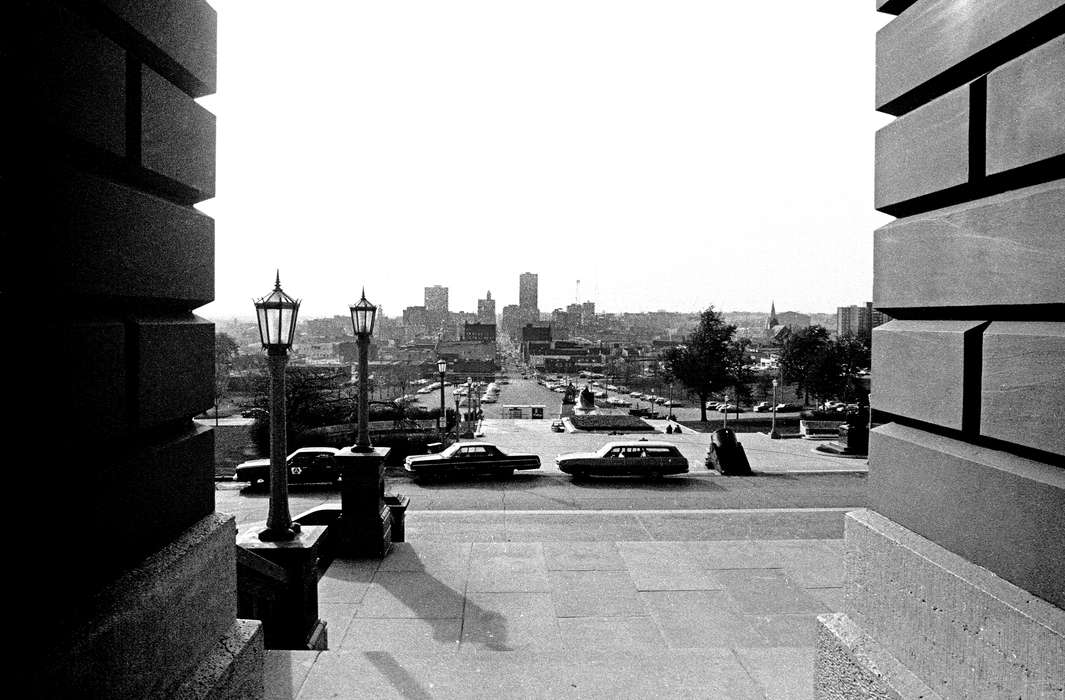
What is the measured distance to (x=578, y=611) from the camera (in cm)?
773

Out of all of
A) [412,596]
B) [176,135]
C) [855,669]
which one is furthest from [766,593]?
[176,135]

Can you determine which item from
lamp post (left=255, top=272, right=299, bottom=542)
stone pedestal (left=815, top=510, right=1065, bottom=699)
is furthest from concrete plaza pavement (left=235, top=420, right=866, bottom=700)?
stone pedestal (left=815, top=510, right=1065, bottom=699)

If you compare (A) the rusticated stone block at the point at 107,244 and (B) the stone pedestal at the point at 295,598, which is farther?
(B) the stone pedestal at the point at 295,598

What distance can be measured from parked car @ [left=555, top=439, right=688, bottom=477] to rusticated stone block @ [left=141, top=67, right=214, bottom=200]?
16.1 m

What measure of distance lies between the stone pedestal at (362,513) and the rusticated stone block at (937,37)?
27.1 feet

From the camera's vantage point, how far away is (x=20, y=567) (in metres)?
1.83

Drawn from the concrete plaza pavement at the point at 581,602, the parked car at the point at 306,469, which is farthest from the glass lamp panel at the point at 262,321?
the parked car at the point at 306,469

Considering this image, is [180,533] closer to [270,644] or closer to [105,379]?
[105,379]

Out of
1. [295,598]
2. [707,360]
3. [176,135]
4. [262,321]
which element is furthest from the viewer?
[707,360]

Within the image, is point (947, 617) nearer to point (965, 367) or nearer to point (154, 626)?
point (965, 367)

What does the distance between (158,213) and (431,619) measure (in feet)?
19.2

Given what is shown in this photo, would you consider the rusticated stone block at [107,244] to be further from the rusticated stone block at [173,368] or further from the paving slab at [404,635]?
the paving slab at [404,635]

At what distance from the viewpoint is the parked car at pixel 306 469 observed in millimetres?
18562

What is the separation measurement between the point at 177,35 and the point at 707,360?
54.0m
